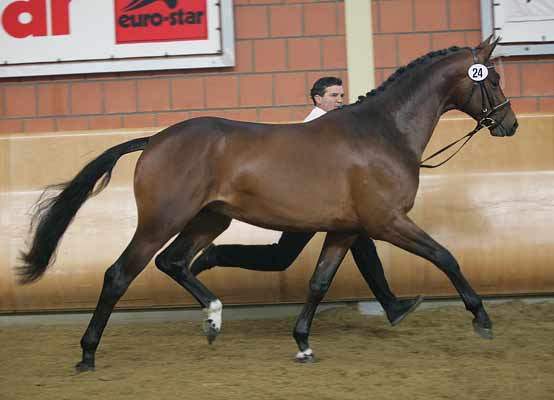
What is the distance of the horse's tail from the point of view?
5.34 m

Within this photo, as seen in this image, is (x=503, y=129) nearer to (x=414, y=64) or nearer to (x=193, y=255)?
(x=414, y=64)

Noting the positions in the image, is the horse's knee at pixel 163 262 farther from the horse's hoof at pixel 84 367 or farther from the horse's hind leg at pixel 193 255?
the horse's hoof at pixel 84 367

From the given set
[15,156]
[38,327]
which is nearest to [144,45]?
[15,156]

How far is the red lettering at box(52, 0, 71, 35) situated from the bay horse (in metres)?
2.42

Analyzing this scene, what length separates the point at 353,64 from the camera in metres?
6.82

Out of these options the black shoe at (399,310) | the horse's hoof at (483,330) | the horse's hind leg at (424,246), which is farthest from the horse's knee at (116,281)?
the horse's hoof at (483,330)

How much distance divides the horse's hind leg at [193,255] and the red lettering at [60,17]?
2674 mm

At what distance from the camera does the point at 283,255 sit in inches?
237

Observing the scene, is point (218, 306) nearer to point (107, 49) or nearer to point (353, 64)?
point (353, 64)

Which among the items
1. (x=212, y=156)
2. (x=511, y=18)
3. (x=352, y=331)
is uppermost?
(x=511, y=18)

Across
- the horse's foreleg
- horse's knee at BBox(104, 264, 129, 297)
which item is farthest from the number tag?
horse's knee at BBox(104, 264, 129, 297)

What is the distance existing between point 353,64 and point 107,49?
2145 mm

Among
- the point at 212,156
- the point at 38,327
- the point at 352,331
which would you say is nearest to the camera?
the point at 212,156

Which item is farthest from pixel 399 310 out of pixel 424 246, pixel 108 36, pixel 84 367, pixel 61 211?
pixel 108 36
